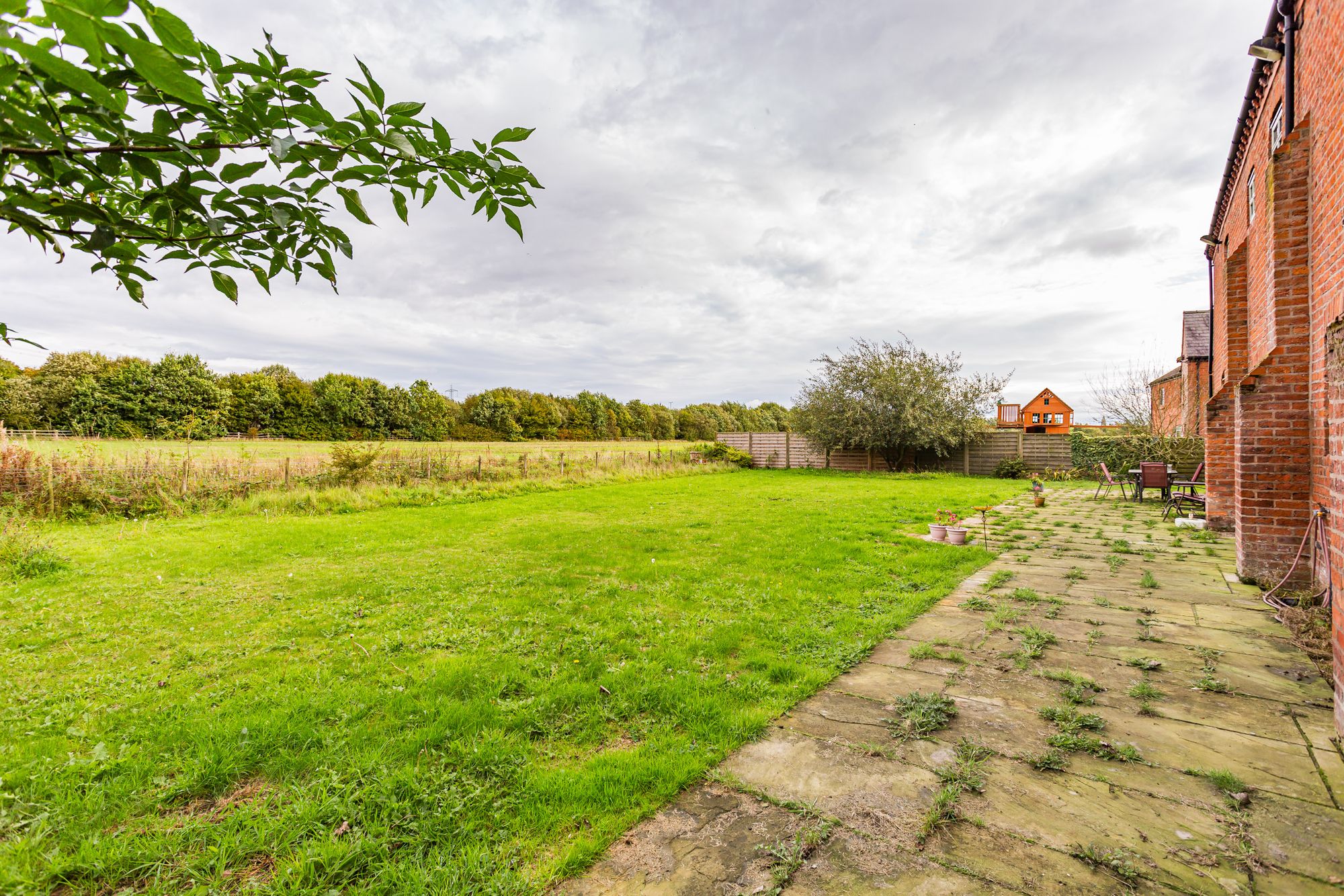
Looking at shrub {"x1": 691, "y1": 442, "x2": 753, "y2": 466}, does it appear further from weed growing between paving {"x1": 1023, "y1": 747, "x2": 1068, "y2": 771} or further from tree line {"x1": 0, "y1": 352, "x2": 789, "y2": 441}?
weed growing between paving {"x1": 1023, "y1": 747, "x2": 1068, "y2": 771}

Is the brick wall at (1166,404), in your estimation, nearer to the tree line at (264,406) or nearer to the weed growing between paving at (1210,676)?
the tree line at (264,406)

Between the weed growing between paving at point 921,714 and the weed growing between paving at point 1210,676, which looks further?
the weed growing between paving at point 1210,676

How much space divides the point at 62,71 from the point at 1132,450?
71.1ft

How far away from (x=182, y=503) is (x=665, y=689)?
1153cm

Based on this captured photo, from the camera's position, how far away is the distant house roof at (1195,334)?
1628cm

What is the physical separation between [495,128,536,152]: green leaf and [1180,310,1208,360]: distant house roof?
22.5m

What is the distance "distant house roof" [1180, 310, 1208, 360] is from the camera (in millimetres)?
16281

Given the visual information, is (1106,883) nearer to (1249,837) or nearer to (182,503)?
(1249,837)

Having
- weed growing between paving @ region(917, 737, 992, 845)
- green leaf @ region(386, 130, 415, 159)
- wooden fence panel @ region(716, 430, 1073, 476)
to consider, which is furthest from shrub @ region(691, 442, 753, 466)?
green leaf @ region(386, 130, 415, 159)

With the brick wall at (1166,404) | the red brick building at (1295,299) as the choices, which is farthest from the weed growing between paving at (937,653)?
the brick wall at (1166,404)

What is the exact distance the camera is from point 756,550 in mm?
6891

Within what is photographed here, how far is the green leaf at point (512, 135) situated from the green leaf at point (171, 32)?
0.59m

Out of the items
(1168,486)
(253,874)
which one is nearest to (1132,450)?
(1168,486)

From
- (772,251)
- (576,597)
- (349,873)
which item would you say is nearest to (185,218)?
(349,873)
